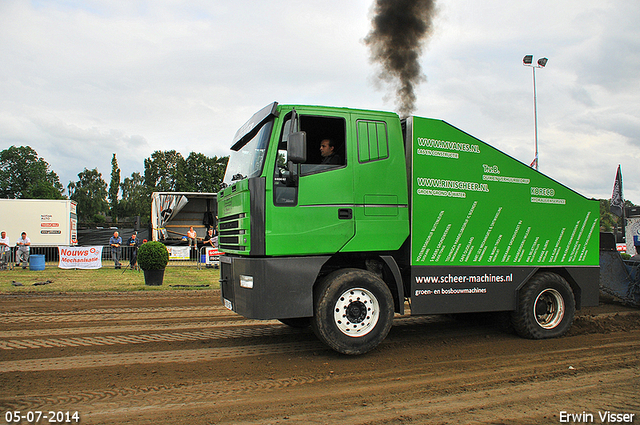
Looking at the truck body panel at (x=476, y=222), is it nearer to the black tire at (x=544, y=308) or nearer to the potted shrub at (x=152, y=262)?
the black tire at (x=544, y=308)

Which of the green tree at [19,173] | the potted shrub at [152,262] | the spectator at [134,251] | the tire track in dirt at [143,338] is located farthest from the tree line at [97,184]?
the tire track in dirt at [143,338]

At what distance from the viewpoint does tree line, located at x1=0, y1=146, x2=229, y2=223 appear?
7475 cm

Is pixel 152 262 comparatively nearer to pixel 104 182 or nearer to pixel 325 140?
pixel 325 140

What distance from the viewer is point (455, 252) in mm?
5930

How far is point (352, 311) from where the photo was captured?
208 inches

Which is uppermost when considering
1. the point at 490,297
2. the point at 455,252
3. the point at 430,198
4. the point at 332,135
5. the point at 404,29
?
the point at 404,29

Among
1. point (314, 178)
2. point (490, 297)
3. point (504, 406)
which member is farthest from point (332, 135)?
point (504, 406)

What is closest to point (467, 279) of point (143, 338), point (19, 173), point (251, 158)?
point (251, 158)

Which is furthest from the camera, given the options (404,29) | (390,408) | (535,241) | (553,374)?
(404,29)

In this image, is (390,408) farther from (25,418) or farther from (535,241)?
(535,241)

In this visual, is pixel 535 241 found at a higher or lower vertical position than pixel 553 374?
higher

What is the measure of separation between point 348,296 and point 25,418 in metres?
3.31

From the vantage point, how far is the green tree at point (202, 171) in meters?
62.2

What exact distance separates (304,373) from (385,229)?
2.01 m
